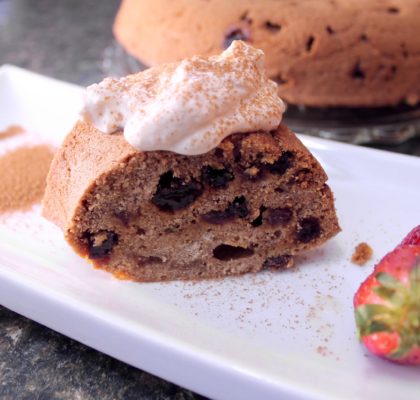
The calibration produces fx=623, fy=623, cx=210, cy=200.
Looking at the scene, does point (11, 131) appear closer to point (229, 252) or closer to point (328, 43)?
point (229, 252)

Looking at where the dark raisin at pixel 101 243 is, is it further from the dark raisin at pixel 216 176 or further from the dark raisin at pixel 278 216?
the dark raisin at pixel 278 216

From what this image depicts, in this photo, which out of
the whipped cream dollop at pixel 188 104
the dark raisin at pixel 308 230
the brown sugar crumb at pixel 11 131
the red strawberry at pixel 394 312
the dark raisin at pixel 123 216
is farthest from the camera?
the brown sugar crumb at pixel 11 131

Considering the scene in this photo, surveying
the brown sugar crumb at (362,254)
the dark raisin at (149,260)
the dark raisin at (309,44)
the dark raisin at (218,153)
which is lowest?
the brown sugar crumb at (362,254)

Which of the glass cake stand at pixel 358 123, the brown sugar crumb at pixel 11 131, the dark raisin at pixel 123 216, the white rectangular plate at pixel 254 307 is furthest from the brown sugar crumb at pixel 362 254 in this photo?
the brown sugar crumb at pixel 11 131

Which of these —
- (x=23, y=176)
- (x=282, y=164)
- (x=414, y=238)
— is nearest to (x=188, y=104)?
(x=282, y=164)

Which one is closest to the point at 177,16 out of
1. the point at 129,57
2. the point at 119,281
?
the point at 129,57

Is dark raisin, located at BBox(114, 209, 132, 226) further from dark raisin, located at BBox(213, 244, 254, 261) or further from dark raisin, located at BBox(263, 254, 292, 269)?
dark raisin, located at BBox(263, 254, 292, 269)

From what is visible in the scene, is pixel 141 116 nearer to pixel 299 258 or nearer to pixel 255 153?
pixel 255 153
